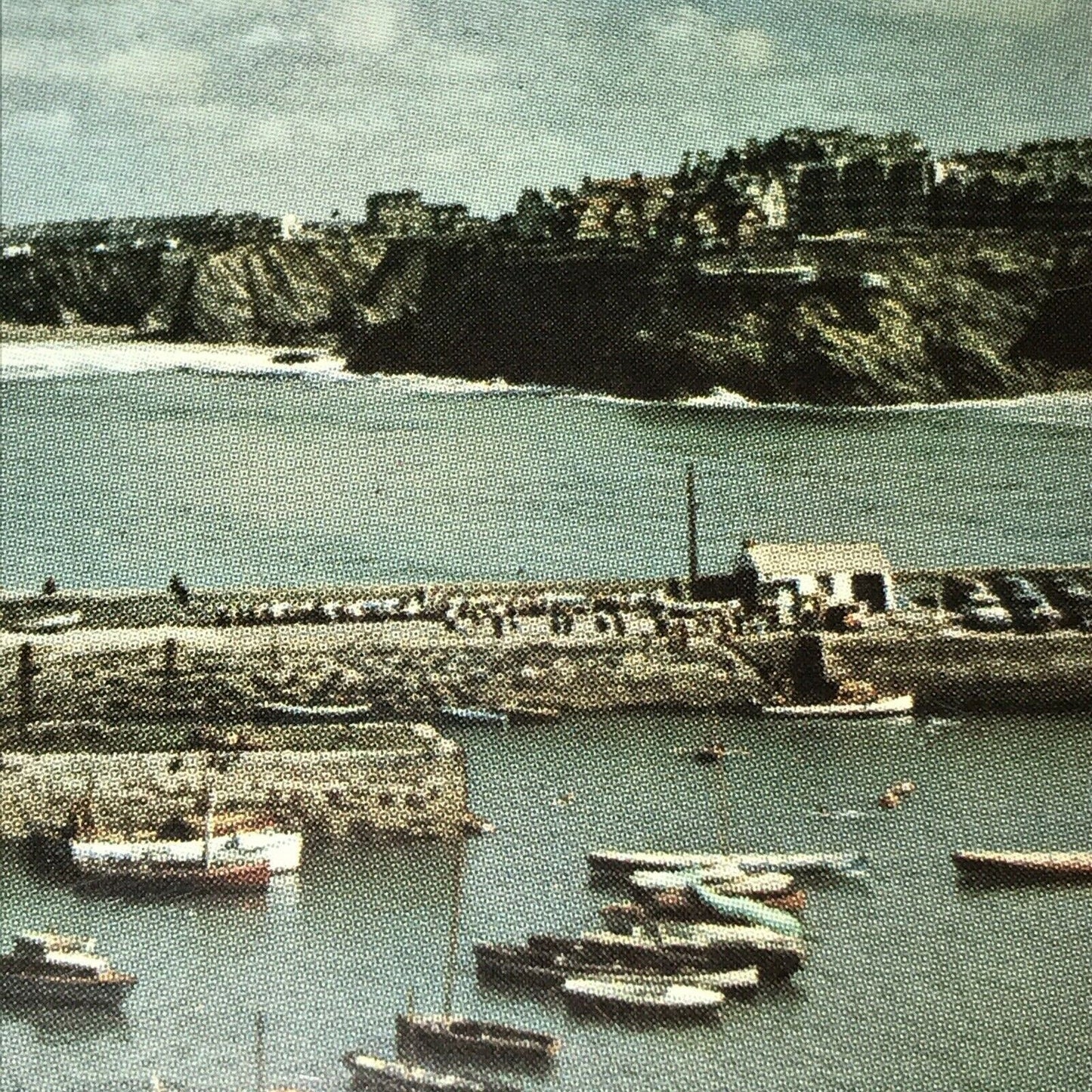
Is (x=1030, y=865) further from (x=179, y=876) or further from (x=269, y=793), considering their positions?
(x=179, y=876)

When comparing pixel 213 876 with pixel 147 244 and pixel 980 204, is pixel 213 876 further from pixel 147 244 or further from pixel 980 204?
pixel 980 204

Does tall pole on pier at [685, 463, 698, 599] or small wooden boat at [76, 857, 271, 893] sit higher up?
tall pole on pier at [685, 463, 698, 599]

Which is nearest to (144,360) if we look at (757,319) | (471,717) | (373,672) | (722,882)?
(373,672)

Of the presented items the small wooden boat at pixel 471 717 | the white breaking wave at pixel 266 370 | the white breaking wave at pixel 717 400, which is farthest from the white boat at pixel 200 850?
the white breaking wave at pixel 717 400

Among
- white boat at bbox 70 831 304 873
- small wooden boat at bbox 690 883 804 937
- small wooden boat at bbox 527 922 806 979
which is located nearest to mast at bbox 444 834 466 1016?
small wooden boat at bbox 527 922 806 979

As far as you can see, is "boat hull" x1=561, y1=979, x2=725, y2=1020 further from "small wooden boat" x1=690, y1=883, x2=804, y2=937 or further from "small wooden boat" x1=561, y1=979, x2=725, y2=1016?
"small wooden boat" x1=690, y1=883, x2=804, y2=937

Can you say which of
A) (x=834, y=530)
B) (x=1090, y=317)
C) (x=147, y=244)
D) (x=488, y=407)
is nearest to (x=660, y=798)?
(x=834, y=530)
